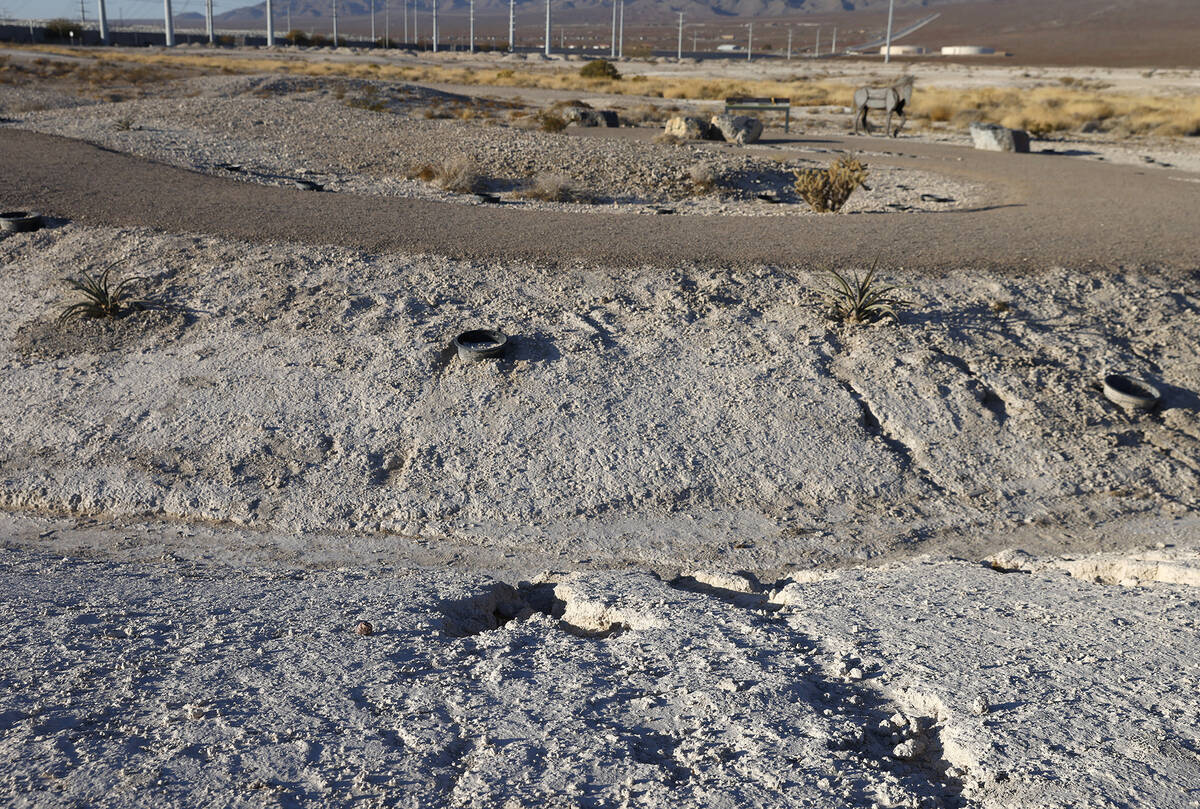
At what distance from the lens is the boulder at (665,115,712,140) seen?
24.2m

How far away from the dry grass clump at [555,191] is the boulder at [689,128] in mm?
8310

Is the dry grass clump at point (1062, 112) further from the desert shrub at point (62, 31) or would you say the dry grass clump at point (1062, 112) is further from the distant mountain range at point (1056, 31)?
the desert shrub at point (62, 31)

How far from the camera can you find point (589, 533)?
7.34 metres

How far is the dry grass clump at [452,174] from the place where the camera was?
16.3 meters

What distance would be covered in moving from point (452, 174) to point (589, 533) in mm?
10847

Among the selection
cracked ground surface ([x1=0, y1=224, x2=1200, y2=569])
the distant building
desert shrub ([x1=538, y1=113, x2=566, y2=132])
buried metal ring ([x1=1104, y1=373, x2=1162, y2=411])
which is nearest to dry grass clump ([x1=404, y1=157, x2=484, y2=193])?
cracked ground surface ([x1=0, y1=224, x2=1200, y2=569])

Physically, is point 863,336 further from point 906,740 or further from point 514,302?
point 906,740

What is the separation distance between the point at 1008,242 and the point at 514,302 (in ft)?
21.1

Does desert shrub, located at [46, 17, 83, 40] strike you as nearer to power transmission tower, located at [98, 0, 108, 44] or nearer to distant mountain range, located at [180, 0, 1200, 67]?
power transmission tower, located at [98, 0, 108, 44]

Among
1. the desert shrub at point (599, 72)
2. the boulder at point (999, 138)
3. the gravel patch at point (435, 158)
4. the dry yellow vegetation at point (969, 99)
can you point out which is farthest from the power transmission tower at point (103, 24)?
the boulder at point (999, 138)

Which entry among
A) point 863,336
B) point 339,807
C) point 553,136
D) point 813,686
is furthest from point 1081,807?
point 553,136

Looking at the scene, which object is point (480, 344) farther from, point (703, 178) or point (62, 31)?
point (62, 31)

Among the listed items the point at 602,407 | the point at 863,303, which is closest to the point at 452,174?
the point at 863,303

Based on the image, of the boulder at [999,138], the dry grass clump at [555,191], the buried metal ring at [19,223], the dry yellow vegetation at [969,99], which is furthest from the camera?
the dry yellow vegetation at [969,99]
